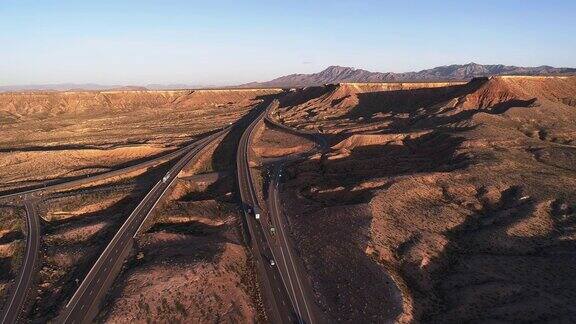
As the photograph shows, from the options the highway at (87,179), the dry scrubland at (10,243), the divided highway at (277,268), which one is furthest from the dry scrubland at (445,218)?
the dry scrubland at (10,243)

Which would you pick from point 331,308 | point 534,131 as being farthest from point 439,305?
point 534,131

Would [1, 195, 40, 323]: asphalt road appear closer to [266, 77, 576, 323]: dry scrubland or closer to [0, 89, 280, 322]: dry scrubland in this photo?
[0, 89, 280, 322]: dry scrubland

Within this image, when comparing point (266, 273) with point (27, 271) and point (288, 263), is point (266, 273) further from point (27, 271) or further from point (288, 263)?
point (27, 271)

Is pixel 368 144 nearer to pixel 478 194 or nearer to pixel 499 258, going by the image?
pixel 478 194

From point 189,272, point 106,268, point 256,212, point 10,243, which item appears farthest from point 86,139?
point 189,272

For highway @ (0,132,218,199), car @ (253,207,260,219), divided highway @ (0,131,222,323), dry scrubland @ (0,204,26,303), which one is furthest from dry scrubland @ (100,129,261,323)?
highway @ (0,132,218,199)

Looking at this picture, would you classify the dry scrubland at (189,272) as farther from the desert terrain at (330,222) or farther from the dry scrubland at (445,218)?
→ the dry scrubland at (445,218)
